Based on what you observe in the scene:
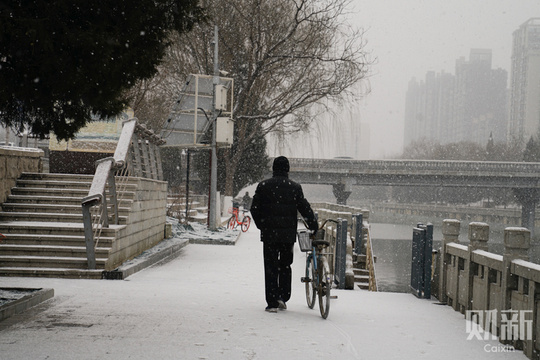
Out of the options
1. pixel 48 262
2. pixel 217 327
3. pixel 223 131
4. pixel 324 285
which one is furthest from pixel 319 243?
pixel 223 131

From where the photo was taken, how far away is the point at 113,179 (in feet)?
40.1

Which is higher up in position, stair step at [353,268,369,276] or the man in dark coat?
the man in dark coat

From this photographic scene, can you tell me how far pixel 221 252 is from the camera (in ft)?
60.4

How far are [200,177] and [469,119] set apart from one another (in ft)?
498

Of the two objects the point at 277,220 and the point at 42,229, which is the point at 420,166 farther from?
the point at 277,220

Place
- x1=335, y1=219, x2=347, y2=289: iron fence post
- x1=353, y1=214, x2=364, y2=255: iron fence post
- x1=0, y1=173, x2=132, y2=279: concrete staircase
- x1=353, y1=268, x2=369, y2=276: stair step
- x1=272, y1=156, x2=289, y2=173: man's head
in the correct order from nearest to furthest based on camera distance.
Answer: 1. x1=272, y1=156, x2=289, y2=173: man's head
2. x1=0, y1=173, x2=132, y2=279: concrete staircase
3. x1=335, y1=219, x2=347, y2=289: iron fence post
4. x1=353, y1=214, x2=364, y2=255: iron fence post
5. x1=353, y1=268, x2=369, y2=276: stair step

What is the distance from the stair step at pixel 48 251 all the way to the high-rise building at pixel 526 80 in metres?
130

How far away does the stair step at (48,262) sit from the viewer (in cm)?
1122

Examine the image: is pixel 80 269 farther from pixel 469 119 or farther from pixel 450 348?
pixel 469 119

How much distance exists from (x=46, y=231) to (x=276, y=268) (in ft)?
19.4

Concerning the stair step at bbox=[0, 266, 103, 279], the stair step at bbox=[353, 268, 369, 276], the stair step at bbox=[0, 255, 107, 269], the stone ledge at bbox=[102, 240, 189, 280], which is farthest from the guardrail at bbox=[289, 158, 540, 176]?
the stair step at bbox=[0, 266, 103, 279]

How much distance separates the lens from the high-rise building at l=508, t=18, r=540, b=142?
13950 cm

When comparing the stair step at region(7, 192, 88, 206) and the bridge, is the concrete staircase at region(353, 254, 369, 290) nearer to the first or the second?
the stair step at region(7, 192, 88, 206)

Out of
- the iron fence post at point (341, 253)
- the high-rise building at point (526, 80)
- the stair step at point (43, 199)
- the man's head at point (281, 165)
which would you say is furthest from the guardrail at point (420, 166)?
the high-rise building at point (526, 80)
